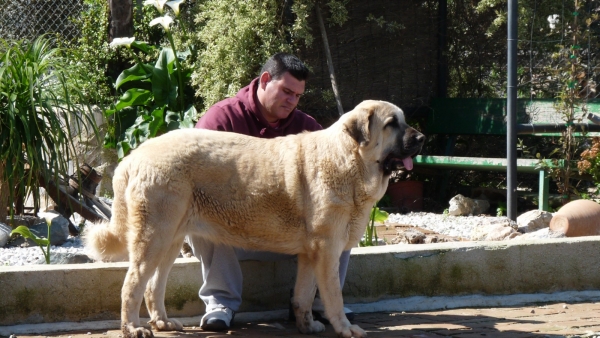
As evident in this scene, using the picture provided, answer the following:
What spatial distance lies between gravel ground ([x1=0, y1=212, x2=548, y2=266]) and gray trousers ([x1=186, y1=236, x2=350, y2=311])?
5.35 ft

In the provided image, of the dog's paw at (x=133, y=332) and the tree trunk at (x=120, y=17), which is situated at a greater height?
the tree trunk at (x=120, y=17)

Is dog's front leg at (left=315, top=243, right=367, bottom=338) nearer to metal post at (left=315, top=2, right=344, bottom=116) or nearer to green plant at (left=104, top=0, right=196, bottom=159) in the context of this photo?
green plant at (left=104, top=0, right=196, bottom=159)

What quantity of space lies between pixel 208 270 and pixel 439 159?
17.2 ft

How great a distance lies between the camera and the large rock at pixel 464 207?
9363mm

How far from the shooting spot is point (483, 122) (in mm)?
10203

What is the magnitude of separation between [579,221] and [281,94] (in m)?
3.10

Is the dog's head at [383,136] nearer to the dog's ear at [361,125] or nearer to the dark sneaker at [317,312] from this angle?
the dog's ear at [361,125]

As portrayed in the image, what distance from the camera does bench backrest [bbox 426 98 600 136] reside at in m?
9.43

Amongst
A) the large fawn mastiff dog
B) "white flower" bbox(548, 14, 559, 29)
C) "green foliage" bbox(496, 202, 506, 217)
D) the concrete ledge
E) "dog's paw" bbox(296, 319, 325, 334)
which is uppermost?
"white flower" bbox(548, 14, 559, 29)

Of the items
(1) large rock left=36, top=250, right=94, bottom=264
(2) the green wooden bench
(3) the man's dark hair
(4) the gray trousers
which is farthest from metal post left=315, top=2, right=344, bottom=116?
(4) the gray trousers

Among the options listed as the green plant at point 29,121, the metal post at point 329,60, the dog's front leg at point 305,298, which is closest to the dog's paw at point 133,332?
the dog's front leg at point 305,298

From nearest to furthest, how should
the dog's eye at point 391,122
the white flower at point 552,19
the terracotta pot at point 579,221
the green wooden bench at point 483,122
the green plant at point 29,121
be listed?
the dog's eye at point 391,122 → the green plant at point 29,121 → the terracotta pot at point 579,221 → the green wooden bench at point 483,122 → the white flower at point 552,19

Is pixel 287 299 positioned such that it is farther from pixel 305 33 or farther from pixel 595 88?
pixel 595 88

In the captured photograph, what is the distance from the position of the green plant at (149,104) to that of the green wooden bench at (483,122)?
119 inches
